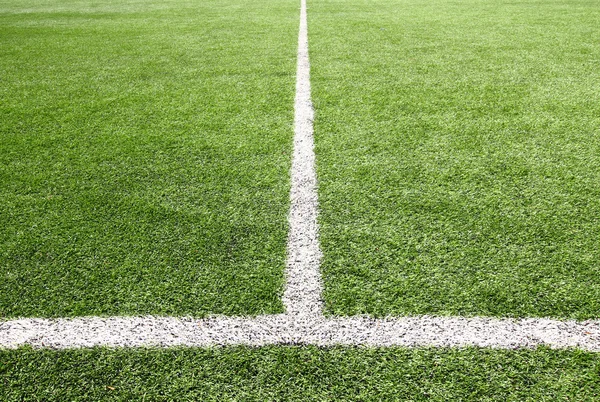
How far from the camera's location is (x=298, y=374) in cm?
144

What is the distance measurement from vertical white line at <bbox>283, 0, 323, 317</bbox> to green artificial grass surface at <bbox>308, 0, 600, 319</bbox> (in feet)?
0.19

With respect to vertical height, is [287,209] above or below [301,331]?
above

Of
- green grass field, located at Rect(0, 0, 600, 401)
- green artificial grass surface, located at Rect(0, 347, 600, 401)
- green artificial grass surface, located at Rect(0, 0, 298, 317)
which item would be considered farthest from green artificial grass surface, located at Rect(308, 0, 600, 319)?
green artificial grass surface, located at Rect(0, 0, 298, 317)

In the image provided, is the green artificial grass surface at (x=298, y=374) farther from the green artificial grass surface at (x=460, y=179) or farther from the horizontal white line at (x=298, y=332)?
the green artificial grass surface at (x=460, y=179)

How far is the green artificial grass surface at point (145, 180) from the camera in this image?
1.79m

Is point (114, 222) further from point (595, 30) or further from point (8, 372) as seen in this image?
point (595, 30)

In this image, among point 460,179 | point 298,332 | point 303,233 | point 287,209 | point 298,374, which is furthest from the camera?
point 460,179

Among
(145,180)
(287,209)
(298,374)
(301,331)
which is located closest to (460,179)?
(287,209)

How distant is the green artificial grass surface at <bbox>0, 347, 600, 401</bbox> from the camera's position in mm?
1375

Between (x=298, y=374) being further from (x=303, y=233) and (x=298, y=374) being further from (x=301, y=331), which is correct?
(x=303, y=233)

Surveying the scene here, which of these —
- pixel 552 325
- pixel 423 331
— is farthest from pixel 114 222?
pixel 552 325

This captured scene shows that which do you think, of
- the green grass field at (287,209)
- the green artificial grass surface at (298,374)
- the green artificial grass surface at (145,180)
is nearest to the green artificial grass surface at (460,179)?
the green grass field at (287,209)

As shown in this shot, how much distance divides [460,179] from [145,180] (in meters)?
1.65

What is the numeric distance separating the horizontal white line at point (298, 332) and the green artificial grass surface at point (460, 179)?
6 centimetres
